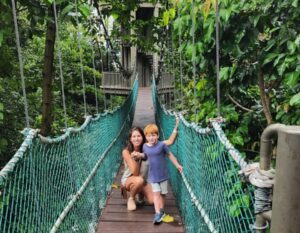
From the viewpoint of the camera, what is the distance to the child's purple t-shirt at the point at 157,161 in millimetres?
2543

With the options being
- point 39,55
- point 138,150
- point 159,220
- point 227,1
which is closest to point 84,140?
point 138,150

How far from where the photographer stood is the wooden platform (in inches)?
95.7

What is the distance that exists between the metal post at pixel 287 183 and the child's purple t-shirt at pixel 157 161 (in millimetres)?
2044

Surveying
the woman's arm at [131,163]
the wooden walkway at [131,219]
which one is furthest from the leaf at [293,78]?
the woman's arm at [131,163]

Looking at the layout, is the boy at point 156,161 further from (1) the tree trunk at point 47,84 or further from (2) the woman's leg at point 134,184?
(1) the tree trunk at point 47,84

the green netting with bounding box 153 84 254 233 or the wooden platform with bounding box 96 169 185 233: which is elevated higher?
the green netting with bounding box 153 84 254 233

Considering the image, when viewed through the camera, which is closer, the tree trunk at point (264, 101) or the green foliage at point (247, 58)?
the green foliage at point (247, 58)

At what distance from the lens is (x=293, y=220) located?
0.49 m

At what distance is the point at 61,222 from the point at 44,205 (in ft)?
0.35

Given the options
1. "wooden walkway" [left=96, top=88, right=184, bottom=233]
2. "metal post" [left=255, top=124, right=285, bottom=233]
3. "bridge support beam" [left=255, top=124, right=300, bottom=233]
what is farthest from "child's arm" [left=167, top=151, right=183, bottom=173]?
"bridge support beam" [left=255, top=124, right=300, bottom=233]

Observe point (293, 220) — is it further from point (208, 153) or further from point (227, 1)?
point (227, 1)

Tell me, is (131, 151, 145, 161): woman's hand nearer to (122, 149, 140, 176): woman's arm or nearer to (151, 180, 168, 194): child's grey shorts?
(122, 149, 140, 176): woman's arm

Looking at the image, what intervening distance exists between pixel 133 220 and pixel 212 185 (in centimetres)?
105

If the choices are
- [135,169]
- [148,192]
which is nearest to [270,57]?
[135,169]
